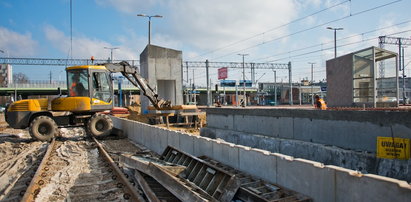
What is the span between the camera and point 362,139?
282 inches

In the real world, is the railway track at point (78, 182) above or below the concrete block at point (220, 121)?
below

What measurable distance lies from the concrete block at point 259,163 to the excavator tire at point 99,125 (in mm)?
11263

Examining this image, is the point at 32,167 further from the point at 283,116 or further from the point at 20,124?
the point at 283,116

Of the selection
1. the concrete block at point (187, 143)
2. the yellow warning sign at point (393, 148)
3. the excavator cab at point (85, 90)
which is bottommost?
the concrete block at point (187, 143)

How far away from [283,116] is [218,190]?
5.28 m

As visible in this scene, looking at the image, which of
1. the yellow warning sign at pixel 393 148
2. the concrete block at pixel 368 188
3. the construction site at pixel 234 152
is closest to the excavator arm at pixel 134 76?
the construction site at pixel 234 152

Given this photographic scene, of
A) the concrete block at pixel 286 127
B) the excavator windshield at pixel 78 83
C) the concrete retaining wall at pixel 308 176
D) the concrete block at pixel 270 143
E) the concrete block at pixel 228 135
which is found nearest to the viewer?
the concrete retaining wall at pixel 308 176

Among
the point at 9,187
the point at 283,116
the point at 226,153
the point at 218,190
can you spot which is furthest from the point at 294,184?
the point at 9,187

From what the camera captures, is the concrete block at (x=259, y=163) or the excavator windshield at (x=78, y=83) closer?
the concrete block at (x=259, y=163)

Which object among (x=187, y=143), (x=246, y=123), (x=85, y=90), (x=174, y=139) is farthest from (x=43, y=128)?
(x=246, y=123)

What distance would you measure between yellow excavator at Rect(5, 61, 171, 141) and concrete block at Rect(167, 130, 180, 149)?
6.80 metres

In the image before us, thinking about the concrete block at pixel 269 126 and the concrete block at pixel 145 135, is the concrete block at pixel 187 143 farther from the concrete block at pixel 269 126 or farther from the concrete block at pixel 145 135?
the concrete block at pixel 145 135

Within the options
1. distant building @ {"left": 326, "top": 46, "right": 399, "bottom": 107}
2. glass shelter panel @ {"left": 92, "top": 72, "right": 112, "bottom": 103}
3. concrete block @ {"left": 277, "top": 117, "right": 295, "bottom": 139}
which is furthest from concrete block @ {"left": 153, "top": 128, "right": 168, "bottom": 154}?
distant building @ {"left": 326, "top": 46, "right": 399, "bottom": 107}

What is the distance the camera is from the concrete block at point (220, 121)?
43.9 ft
